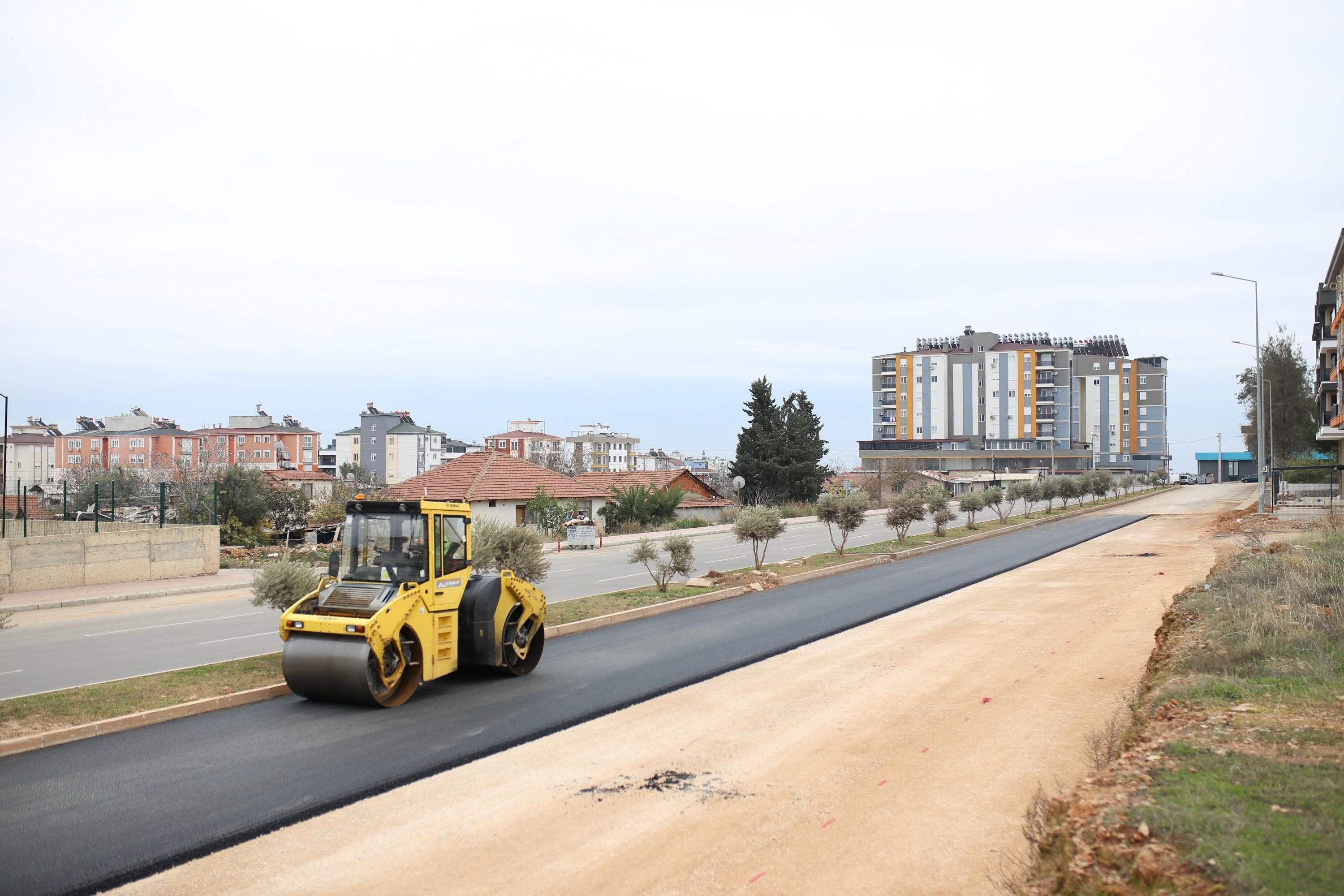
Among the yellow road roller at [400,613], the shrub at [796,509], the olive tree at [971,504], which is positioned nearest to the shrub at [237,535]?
the yellow road roller at [400,613]

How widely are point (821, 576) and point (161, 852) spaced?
18.8 metres

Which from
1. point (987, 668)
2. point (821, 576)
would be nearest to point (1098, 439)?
point (821, 576)

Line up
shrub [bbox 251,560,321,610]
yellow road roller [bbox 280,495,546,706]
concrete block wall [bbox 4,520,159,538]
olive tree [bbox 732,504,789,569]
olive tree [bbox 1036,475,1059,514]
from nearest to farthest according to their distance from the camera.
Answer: yellow road roller [bbox 280,495,546,706] < shrub [bbox 251,560,321,610] < olive tree [bbox 732,504,789,569] < concrete block wall [bbox 4,520,159,538] < olive tree [bbox 1036,475,1059,514]

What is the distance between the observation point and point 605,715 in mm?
9602

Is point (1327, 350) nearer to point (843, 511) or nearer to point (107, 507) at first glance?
point (843, 511)

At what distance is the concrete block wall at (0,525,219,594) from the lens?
22250mm

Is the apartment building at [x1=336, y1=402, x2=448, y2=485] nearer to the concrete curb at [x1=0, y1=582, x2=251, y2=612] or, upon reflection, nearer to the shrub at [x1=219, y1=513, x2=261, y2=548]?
the shrub at [x1=219, y1=513, x2=261, y2=548]

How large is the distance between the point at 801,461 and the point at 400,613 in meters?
55.4

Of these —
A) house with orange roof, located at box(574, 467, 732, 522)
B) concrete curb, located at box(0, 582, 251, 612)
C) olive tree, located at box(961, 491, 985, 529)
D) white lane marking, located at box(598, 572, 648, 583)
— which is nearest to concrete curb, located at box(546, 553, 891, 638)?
white lane marking, located at box(598, 572, 648, 583)

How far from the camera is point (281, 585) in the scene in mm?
12156

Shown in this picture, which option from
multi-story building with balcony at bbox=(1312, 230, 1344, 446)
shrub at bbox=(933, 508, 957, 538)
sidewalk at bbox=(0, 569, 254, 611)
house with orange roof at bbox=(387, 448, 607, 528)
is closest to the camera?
sidewalk at bbox=(0, 569, 254, 611)

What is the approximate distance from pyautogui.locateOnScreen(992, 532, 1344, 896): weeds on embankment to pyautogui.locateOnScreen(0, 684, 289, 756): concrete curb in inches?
327

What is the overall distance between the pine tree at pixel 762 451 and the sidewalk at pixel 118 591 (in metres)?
41.7

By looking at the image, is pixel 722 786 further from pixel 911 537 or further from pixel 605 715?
pixel 911 537
